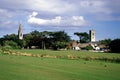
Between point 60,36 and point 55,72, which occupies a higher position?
point 60,36

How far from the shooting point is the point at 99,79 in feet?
53.8

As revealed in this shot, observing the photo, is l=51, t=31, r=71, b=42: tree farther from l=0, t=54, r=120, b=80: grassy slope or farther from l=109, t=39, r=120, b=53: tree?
l=0, t=54, r=120, b=80: grassy slope

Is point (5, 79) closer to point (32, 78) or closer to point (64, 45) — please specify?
point (32, 78)

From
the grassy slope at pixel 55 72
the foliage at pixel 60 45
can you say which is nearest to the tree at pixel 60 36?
the foliage at pixel 60 45

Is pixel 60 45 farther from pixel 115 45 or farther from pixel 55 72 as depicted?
pixel 55 72

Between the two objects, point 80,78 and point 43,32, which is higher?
point 43,32

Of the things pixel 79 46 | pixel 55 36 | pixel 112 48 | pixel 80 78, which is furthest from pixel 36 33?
pixel 80 78

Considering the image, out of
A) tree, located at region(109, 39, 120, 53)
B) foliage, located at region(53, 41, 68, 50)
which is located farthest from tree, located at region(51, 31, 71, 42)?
tree, located at region(109, 39, 120, 53)

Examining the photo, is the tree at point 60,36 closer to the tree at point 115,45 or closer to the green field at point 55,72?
the tree at point 115,45

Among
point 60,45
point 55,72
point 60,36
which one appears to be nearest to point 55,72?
point 55,72

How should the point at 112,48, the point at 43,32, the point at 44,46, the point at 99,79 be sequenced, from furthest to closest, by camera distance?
the point at 43,32 < the point at 44,46 < the point at 112,48 < the point at 99,79

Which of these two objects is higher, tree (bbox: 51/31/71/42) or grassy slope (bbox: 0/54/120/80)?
tree (bbox: 51/31/71/42)

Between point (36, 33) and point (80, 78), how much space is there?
17990 cm

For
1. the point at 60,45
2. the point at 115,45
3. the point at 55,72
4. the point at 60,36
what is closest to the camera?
the point at 55,72
